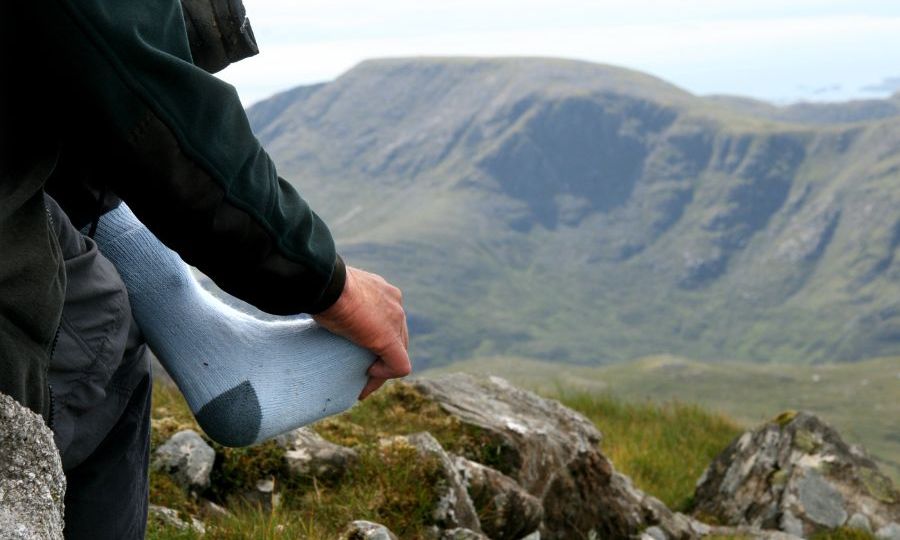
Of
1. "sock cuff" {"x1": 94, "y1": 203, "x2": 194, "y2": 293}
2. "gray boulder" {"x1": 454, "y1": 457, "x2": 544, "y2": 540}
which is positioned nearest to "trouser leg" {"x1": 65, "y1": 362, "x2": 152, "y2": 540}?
"sock cuff" {"x1": 94, "y1": 203, "x2": 194, "y2": 293}

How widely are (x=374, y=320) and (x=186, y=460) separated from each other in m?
3.91

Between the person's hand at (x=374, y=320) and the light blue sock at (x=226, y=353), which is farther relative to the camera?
the light blue sock at (x=226, y=353)

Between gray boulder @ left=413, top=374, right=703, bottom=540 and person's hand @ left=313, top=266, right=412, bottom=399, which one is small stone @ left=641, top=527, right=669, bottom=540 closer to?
gray boulder @ left=413, top=374, right=703, bottom=540

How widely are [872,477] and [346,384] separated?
9533 mm

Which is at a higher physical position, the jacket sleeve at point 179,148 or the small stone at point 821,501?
the jacket sleeve at point 179,148

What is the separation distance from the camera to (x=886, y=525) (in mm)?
10430

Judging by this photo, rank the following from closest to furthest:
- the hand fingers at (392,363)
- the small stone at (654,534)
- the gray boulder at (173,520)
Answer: the hand fingers at (392,363) → the gray boulder at (173,520) → the small stone at (654,534)

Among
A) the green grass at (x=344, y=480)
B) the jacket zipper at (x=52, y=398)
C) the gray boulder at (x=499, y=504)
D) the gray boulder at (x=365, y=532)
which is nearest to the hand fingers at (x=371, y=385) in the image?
the jacket zipper at (x=52, y=398)

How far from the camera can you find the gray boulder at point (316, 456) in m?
6.58

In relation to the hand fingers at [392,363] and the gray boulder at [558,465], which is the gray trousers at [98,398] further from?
the gray boulder at [558,465]

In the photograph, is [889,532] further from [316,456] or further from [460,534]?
[316,456]

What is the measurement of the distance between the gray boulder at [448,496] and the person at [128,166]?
3728 millimetres

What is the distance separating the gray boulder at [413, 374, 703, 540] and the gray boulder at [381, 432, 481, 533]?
4.51ft

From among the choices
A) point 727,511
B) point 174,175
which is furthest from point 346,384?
point 727,511
